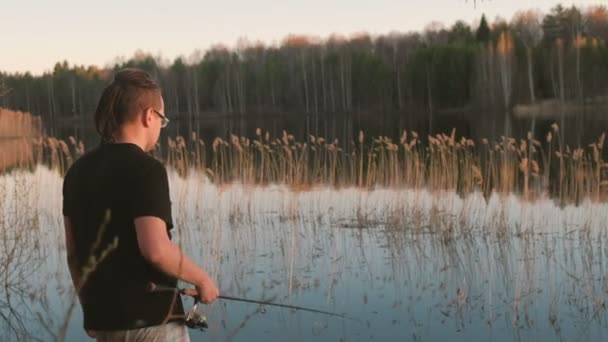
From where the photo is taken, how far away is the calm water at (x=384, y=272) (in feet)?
18.4

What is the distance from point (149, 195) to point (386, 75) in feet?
198

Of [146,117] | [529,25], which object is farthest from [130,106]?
[529,25]

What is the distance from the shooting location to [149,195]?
2.09 m

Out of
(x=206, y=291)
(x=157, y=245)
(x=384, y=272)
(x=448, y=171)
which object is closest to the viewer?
(x=157, y=245)

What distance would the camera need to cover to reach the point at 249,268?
24.5 feet

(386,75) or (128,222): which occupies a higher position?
(386,75)

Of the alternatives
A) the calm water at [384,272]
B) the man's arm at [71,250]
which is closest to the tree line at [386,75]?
the calm water at [384,272]

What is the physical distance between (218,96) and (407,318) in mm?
63058

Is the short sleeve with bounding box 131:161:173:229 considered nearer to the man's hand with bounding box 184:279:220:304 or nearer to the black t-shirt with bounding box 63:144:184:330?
the black t-shirt with bounding box 63:144:184:330

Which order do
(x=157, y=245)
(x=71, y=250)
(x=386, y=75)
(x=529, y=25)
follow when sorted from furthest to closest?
1. (x=529, y=25)
2. (x=386, y=75)
3. (x=71, y=250)
4. (x=157, y=245)

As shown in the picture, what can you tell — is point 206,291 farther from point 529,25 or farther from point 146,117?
Answer: point 529,25

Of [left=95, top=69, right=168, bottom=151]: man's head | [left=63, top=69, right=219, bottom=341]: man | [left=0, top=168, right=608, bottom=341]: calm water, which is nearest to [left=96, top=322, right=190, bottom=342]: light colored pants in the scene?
[left=63, top=69, right=219, bottom=341]: man

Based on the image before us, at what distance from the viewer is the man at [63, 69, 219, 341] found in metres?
2.10

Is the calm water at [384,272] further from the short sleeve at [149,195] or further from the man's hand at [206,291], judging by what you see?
the short sleeve at [149,195]
